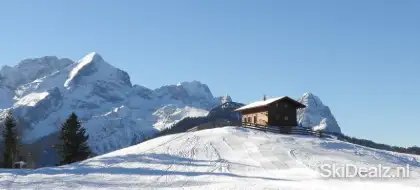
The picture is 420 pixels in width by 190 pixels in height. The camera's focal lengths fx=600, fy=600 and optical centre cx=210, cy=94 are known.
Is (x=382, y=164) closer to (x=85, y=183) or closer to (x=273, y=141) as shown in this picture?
(x=273, y=141)

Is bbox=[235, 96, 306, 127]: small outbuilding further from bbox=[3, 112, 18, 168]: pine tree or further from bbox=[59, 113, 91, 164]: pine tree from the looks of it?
bbox=[3, 112, 18, 168]: pine tree

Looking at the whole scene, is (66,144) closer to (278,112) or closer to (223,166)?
(278,112)

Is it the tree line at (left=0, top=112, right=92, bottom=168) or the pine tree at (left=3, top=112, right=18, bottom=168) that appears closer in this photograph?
the tree line at (left=0, top=112, right=92, bottom=168)

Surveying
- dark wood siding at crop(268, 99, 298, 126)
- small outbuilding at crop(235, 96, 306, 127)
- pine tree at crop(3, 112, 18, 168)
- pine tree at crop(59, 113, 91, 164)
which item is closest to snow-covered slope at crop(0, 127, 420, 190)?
pine tree at crop(59, 113, 91, 164)

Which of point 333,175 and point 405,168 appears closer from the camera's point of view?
point 333,175

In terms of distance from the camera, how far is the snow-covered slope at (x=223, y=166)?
32781 mm

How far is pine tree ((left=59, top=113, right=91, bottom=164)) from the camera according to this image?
224 ft

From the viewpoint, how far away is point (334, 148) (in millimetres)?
55406

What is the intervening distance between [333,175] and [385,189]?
23.2ft

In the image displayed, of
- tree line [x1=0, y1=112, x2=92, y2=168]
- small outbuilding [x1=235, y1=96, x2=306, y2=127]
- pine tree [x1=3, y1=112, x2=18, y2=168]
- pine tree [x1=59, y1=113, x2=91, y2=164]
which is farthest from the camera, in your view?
small outbuilding [x1=235, y1=96, x2=306, y2=127]

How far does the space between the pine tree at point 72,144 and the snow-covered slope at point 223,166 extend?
12.6 m

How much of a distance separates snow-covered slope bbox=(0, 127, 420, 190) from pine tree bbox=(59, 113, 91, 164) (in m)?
12.6

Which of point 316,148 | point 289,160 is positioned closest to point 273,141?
point 316,148

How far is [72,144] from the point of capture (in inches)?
2714
